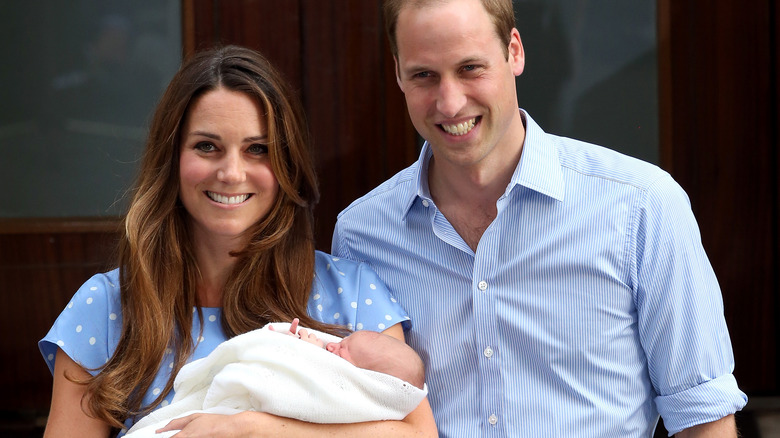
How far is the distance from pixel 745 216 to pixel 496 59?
123 cm

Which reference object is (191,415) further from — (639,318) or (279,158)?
(639,318)

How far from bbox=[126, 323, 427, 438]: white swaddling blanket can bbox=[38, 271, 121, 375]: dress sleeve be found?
237 millimetres

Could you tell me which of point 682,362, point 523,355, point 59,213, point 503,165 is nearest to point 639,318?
point 682,362

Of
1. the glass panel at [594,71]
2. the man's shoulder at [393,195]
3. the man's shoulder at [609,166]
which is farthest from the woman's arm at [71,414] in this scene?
the glass panel at [594,71]

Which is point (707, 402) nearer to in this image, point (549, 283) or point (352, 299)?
point (549, 283)

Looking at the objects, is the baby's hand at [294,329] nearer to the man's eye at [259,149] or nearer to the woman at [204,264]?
the woman at [204,264]

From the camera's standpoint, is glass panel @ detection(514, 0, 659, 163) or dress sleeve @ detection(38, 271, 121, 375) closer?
dress sleeve @ detection(38, 271, 121, 375)

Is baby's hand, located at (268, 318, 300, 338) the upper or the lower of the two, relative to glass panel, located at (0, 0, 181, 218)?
lower

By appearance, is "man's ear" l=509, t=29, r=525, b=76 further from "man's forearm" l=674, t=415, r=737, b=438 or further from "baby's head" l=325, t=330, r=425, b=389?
"man's forearm" l=674, t=415, r=737, b=438

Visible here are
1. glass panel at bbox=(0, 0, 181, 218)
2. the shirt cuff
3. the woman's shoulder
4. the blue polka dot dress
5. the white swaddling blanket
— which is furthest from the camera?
glass panel at bbox=(0, 0, 181, 218)

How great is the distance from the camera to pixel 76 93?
301 centimetres

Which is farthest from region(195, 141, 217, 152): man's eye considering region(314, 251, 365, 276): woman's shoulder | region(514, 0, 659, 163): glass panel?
region(514, 0, 659, 163): glass panel

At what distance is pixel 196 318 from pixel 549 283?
84cm

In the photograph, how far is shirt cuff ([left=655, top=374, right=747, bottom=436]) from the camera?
82.6 inches
